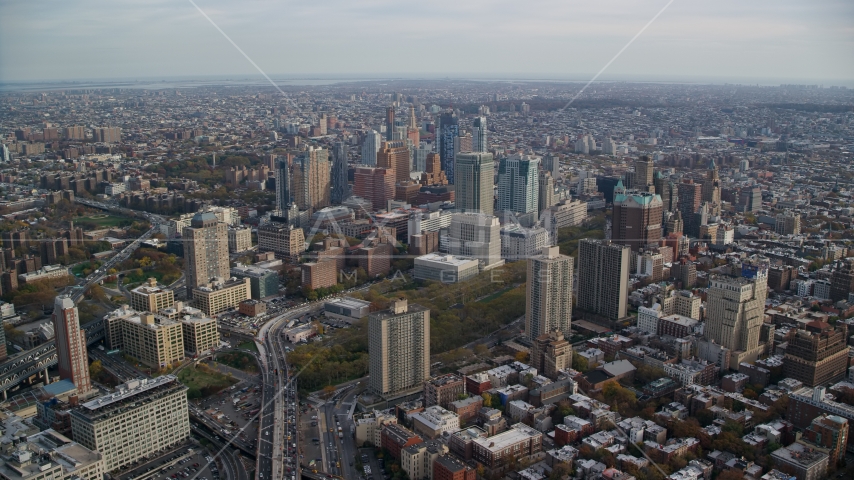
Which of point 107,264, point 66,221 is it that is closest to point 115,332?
point 107,264

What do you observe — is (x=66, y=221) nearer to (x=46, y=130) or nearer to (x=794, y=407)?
(x=46, y=130)

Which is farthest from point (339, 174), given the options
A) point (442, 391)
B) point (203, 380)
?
point (442, 391)

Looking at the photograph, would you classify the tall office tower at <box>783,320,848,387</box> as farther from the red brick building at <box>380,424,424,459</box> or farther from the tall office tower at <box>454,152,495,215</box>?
the tall office tower at <box>454,152,495,215</box>

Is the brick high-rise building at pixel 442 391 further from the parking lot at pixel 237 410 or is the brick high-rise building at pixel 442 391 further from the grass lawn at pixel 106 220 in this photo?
the grass lawn at pixel 106 220

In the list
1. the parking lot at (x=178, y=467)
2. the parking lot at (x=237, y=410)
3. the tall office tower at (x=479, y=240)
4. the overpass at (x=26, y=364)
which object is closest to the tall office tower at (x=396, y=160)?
the tall office tower at (x=479, y=240)

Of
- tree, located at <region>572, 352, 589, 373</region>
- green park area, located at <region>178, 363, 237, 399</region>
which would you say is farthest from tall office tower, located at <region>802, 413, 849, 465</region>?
green park area, located at <region>178, 363, 237, 399</region>
